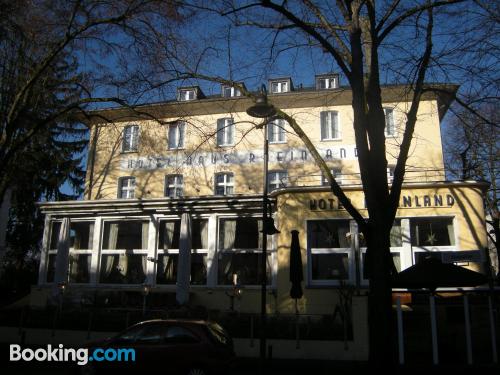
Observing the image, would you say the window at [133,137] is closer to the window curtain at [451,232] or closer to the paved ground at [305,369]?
the paved ground at [305,369]

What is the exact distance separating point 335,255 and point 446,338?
16.3 ft

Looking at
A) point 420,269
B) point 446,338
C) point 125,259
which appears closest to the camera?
point 420,269

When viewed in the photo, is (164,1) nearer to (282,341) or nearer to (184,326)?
(184,326)

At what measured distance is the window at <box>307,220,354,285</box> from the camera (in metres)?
17.0

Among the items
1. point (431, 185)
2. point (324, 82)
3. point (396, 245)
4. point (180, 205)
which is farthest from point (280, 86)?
point (396, 245)

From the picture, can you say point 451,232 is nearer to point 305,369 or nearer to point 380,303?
point 305,369

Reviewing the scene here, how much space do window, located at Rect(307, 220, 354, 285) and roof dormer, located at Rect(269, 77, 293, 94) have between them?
653 inches

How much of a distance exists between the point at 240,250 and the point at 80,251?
7.26 m

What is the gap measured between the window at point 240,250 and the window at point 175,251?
72 centimetres

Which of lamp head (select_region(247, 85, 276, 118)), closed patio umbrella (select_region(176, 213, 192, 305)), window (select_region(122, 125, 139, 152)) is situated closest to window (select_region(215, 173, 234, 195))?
window (select_region(122, 125, 139, 152))

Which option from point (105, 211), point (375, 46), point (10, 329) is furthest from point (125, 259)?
point (375, 46)

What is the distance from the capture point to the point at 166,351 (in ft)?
35.0

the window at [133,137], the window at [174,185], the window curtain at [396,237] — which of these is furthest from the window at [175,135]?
the window curtain at [396,237]

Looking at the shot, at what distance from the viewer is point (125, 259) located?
20.5 meters
